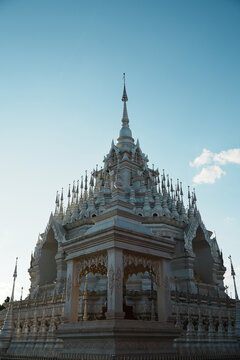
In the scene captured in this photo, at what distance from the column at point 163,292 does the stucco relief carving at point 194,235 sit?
15.5 m

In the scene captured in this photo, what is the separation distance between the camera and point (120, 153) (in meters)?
37.3

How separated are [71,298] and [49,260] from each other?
19682 mm

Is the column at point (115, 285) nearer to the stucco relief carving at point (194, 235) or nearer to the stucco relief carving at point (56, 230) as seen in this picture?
the stucco relief carving at point (194, 235)

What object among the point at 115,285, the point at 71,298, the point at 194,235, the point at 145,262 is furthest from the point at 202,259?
the point at 115,285

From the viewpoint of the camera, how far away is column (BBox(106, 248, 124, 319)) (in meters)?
10.8

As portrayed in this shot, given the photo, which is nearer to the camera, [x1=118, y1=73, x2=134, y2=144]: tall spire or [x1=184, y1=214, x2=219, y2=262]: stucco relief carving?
[x1=184, y1=214, x2=219, y2=262]: stucco relief carving

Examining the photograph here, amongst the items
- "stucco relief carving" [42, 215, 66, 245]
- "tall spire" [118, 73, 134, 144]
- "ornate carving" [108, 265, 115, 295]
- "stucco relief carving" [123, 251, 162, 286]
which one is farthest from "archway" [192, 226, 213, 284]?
"ornate carving" [108, 265, 115, 295]

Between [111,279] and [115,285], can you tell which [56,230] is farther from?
[115,285]

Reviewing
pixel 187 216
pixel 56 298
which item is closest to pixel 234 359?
pixel 56 298

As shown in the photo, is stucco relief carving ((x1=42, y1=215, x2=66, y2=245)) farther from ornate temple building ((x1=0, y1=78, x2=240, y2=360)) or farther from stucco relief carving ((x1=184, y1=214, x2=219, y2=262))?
stucco relief carving ((x1=184, y1=214, x2=219, y2=262))

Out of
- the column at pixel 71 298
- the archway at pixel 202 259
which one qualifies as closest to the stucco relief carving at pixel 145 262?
the column at pixel 71 298

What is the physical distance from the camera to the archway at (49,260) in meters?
30.9

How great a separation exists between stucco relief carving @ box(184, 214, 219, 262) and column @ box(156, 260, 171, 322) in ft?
50.9

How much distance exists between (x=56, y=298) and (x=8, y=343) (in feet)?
12.8
